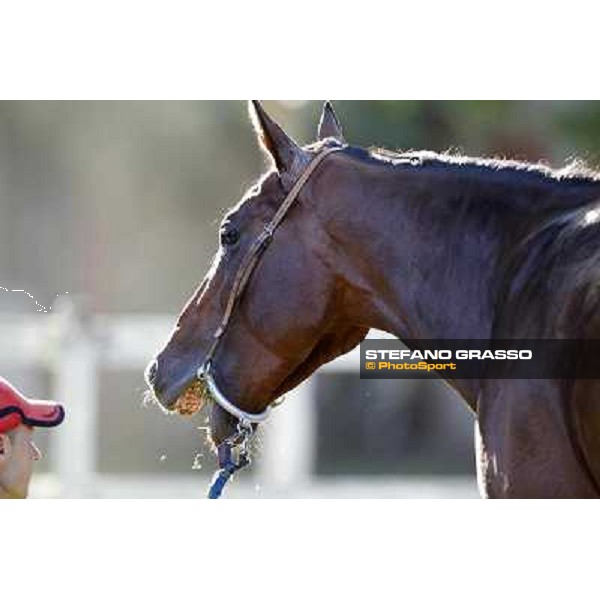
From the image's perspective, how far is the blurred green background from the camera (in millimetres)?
12102

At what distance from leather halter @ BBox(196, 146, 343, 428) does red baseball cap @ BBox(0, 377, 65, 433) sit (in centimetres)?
49

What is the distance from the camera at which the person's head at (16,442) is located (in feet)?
14.6

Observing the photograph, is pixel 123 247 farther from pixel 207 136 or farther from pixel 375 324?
pixel 375 324

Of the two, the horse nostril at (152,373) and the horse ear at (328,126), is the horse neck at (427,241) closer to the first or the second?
the horse ear at (328,126)

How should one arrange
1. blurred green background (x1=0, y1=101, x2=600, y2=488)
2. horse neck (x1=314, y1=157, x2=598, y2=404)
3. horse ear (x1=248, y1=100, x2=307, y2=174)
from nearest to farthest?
horse neck (x1=314, y1=157, x2=598, y2=404) → horse ear (x1=248, y1=100, x2=307, y2=174) → blurred green background (x1=0, y1=101, x2=600, y2=488)

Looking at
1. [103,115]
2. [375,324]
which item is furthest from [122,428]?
[375,324]

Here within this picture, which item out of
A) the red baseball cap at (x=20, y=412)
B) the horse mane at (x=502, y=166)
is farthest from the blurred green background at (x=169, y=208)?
the horse mane at (x=502, y=166)

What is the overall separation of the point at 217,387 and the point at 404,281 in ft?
2.32

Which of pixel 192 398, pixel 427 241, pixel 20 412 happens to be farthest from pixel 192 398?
pixel 427 241

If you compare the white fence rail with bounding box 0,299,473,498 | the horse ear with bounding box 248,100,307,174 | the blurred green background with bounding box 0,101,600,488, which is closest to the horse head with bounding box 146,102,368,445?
the horse ear with bounding box 248,100,307,174

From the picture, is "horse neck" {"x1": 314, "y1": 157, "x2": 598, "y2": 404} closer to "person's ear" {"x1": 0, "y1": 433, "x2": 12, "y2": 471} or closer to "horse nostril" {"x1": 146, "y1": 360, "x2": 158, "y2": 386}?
"horse nostril" {"x1": 146, "y1": 360, "x2": 158, "y2": 386}

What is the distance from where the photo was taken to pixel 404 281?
14.1ft

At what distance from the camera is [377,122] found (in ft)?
44.0

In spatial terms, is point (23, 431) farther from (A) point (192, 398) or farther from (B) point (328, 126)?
(B) point (328, 126)
